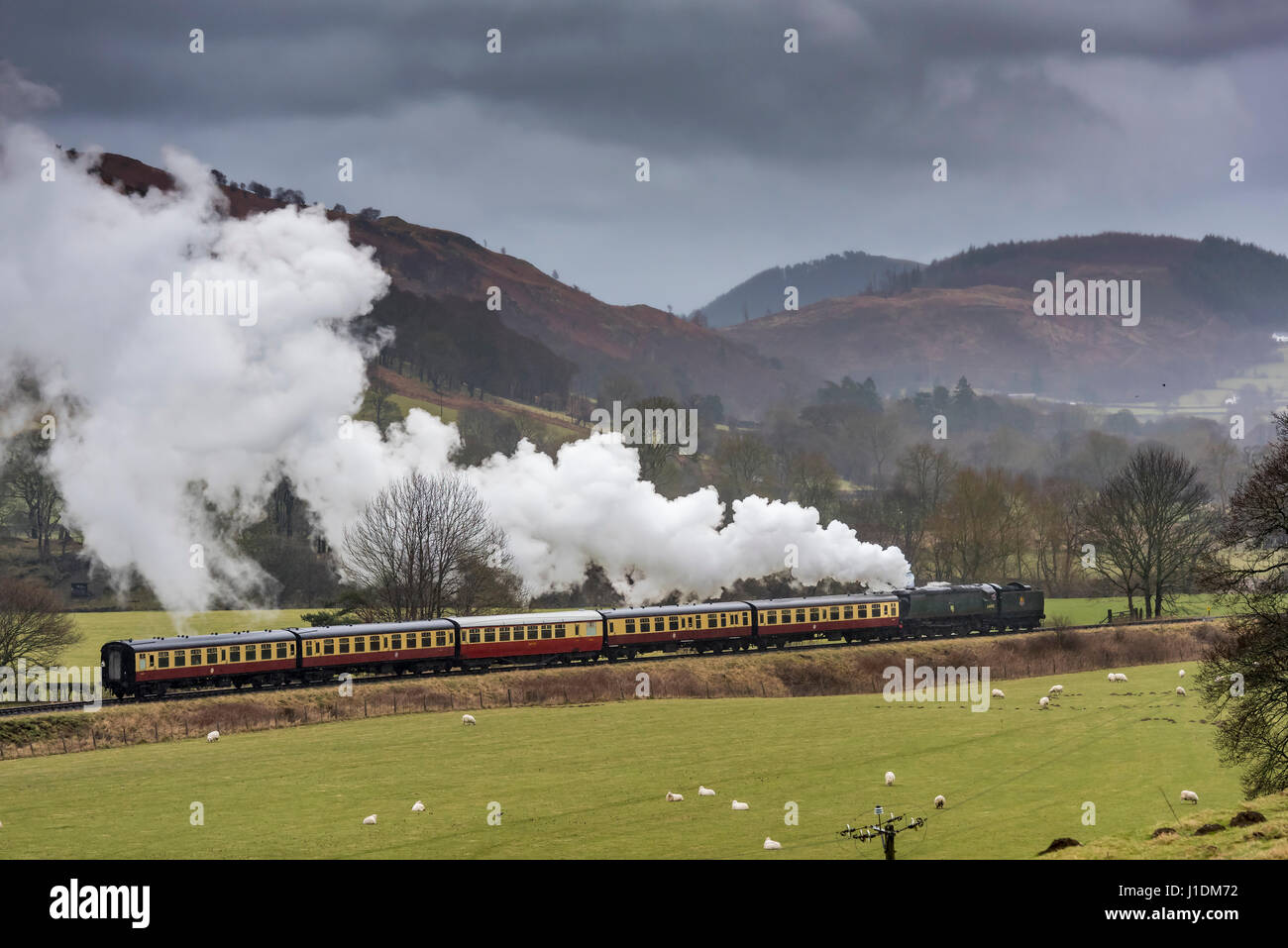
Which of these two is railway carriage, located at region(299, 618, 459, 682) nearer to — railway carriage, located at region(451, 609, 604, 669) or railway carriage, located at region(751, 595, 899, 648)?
railway carriage, located at region(451, 609, 604, 669)

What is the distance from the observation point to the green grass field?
4372cm

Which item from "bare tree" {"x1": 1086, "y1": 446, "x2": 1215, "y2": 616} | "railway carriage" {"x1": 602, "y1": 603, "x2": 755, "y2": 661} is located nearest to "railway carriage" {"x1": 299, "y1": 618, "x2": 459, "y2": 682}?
"railway carriage" {"x1": 602, "y1": 603, "x2": 755, "y2": 661}

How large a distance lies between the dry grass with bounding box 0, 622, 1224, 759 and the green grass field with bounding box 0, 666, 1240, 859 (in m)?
2.92

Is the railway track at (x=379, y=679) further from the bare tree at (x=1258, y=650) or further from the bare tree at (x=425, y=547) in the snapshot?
the bare tree at (x=1258, y=650)

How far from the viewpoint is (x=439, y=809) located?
49.0 metres

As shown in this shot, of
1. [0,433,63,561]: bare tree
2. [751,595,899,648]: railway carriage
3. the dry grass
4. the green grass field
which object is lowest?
the green grass field

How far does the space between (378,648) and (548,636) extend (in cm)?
1134

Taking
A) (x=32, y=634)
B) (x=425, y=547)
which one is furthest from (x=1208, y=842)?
Answer: (x=425, y=547)

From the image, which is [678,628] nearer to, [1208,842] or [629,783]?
[629,783]

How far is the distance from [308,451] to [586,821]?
209 feet

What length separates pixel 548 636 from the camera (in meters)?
83.1
